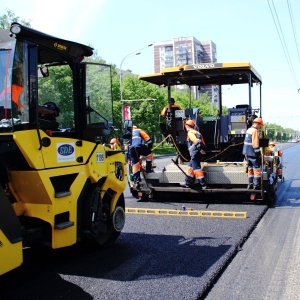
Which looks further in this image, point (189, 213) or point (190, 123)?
point (190, 123)

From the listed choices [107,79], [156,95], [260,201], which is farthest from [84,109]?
[156,95]

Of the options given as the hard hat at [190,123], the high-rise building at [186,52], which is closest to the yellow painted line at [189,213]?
the hard hat at [190,123]

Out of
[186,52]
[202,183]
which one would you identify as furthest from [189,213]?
[186,52]

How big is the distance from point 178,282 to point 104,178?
1.66 m

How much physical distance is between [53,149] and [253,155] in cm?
521

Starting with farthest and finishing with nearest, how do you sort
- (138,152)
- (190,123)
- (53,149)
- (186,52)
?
1. (186,52)
2. (138,152)
3. (190,123)
4. (53,149)

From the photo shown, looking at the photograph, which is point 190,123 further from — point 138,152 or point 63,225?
point 63,225

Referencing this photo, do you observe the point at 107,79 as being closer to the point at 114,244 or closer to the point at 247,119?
the point at 114,244

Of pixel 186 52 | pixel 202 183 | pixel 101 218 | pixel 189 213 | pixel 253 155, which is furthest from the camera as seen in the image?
pixel 186 52

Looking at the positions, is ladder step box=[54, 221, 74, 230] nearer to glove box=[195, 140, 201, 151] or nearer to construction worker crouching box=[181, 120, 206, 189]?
construction worker crouching box=[181, 120, 206, 189]

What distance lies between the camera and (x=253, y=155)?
8.37 meters

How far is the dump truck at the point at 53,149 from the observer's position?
3.76m

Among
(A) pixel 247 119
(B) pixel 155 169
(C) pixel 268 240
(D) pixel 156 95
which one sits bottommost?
(C) pixel 268 240

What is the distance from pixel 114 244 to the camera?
5648mm
